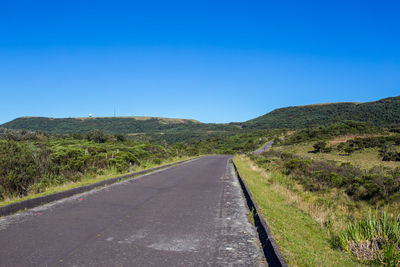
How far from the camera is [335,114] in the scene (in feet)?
365

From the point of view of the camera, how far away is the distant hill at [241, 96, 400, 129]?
8019cm

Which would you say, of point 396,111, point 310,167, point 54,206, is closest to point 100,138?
point 310,167

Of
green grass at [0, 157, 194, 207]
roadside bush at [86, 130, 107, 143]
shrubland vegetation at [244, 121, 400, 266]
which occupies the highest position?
roadside bush at [86, 130, 107, 143]

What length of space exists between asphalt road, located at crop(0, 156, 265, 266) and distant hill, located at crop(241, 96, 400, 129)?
78532 mm

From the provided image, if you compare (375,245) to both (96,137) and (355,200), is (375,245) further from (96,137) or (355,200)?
(96,137)

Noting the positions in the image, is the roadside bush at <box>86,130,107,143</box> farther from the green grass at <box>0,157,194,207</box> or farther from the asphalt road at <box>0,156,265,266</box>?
the asphalt road at <box>0,156,265,266</box>

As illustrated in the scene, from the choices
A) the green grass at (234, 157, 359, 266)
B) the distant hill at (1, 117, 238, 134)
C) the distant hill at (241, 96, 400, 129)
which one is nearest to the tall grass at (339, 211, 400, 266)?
the green grass at (234, 157, 359, 266)

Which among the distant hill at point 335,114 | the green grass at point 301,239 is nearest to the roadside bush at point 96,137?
the green grass at point 301,239

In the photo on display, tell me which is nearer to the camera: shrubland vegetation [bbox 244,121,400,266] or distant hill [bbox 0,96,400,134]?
shrubland vegetation [bbox 244,121,400,266]

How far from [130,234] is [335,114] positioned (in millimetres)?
118626

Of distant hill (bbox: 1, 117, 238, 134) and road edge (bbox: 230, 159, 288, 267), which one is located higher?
distant hill (bbox: 1, 117, 238, 134)

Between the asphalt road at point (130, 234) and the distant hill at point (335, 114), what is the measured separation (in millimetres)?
78532

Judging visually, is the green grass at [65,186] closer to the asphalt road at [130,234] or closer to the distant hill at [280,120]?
the asphalt road at [130,234]

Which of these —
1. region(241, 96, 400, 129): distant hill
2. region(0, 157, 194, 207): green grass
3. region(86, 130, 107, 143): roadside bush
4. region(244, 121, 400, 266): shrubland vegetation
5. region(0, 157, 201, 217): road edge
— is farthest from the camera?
region(241, 96, 400, 129): distant hill
